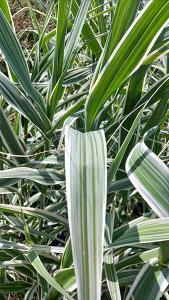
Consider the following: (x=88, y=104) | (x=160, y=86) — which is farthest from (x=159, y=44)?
(x=88, y=104)

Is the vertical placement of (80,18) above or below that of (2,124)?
above

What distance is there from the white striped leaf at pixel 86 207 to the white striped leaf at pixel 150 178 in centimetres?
5

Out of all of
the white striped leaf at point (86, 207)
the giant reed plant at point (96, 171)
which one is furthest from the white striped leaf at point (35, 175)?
the white striped leaf at point (86, 207)

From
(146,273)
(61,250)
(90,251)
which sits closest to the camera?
(90,251)

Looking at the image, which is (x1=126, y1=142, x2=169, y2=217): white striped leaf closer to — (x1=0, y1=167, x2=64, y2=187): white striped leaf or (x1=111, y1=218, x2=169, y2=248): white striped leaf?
(x1=111, y1=218, x2=169, y2=248): white striped leaf

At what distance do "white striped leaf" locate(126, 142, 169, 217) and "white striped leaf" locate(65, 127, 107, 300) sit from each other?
5 centimetres

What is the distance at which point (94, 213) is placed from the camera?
448 mm

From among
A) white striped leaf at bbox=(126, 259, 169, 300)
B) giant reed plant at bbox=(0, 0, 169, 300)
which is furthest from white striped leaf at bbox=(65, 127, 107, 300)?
white striped leaf at bbox=(126, 259, 169, 300)

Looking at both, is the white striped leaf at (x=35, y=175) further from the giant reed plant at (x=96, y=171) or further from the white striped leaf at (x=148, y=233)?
the white striped leaf at (x=148, y=233)

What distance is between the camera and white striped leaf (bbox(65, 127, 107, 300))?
0.42 meters

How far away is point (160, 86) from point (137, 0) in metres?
0.13

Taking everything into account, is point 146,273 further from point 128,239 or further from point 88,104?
point 88,104

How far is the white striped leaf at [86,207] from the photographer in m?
0.42

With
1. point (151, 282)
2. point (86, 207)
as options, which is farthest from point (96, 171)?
point (151, 282)
